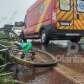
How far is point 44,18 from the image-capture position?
16.0m

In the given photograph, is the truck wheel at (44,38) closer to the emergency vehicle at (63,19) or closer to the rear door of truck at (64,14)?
the emergency vehicle at (63,19)

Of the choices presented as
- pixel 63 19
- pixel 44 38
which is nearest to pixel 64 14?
pixel 63 19

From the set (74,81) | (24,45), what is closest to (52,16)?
(24,45)

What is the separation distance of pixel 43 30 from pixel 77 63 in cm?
498

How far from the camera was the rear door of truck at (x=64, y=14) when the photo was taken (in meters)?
14.4

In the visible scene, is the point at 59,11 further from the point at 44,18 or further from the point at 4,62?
the point at 4,62

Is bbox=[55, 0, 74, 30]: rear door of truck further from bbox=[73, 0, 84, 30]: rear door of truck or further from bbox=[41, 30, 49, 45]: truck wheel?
bbox=[41, 30, 49, 45]: truck wheel

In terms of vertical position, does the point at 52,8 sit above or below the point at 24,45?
above

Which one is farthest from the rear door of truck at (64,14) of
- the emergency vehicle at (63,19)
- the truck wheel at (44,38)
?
the truck wheel at (44,38)

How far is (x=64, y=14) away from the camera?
14.4 m

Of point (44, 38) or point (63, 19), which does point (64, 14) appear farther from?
point (44, 38)

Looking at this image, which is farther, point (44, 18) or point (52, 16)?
point (44, 18)

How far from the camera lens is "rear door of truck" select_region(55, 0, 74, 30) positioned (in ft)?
47.2

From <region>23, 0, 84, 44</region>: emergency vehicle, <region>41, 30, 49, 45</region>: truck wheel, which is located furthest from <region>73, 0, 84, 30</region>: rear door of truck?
<region>41, 30, 49, 45</region>: truck wheel
